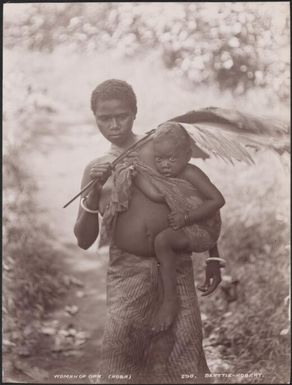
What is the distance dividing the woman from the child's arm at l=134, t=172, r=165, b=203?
3cm

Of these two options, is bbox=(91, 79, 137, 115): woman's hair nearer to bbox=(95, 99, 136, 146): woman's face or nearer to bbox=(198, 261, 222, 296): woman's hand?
bbox=(95, 99, 136, 146): woman's face

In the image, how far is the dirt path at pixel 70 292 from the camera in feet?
A: 11.8

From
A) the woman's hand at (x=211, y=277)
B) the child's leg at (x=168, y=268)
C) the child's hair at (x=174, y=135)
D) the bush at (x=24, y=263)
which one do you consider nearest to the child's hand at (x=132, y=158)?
the child's hair at (x=174, y=135)

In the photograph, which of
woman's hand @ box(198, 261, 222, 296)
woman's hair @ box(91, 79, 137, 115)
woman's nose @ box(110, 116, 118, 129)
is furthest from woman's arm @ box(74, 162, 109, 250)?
woman's hand @ box(198, 261, 222, 296)

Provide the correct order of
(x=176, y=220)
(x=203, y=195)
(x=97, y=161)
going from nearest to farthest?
1. (x=176, y=220)
2. (x=203, y=195)
3. (x=97, y=161)

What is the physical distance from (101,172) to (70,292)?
68 centimetres

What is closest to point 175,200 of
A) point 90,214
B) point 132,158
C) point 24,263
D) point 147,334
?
point 132,158

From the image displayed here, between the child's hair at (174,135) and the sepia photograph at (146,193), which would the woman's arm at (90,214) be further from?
the child's hair at (174,135)

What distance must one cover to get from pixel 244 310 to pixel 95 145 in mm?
1182

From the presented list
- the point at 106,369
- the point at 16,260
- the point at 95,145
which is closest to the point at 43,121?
the point at 95,145

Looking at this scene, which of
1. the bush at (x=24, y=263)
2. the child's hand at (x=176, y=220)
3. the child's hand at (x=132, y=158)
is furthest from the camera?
the bush at (x=24, y=263)

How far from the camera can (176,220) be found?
3422mm

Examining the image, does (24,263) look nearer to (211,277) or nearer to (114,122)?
(114,122)

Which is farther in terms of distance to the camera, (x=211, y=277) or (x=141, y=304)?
(x=211, y=277)
